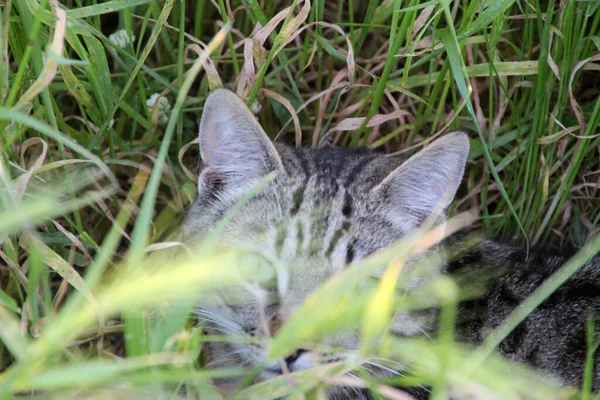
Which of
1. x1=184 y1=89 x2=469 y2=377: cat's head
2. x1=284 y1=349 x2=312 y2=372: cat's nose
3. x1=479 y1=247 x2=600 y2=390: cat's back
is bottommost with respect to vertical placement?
x1=479 y1=247 x2=600 y2=390: cat's back

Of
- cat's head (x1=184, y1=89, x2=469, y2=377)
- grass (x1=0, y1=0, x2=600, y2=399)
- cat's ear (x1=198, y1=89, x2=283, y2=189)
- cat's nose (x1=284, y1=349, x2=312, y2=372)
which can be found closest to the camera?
grass (x1=0, y1=0, x2=600, y2=399)

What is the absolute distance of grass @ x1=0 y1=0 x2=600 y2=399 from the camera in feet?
5.49

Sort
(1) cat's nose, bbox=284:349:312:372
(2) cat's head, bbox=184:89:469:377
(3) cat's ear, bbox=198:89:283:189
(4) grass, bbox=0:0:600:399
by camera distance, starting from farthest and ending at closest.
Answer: (3) cat's ear, bbox=198:89:283:189
(2) cat's head, bbox=184:89:469:377
(1) cat's nose, bbox=284:349:312:372
(4) grass, bbox=0:0:600:399

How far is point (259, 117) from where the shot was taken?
280 cm

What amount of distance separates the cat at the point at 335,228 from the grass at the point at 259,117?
0.14 m

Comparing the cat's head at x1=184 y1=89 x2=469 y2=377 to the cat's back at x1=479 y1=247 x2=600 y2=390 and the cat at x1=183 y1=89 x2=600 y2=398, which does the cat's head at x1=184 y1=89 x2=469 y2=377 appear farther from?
the cat's back at x1=479 y1=247 x2=600 y2=390

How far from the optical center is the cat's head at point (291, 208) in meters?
1.95

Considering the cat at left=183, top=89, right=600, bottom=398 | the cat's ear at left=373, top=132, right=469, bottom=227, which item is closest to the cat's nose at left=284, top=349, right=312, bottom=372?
the cat at left=183, top=89, right=600, bottom=398

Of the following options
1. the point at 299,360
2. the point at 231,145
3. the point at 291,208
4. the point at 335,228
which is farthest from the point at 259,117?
the point at 299,360

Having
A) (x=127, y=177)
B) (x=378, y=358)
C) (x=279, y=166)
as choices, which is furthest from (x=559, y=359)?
(x=127, y=177)

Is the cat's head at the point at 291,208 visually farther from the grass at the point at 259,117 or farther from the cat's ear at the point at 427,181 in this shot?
the grass at the point at 259,117

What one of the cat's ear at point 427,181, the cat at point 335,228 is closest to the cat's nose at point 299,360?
the cat at point 335,228

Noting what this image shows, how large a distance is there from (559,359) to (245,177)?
39.5 inches

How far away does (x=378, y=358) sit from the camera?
6.12 feet
